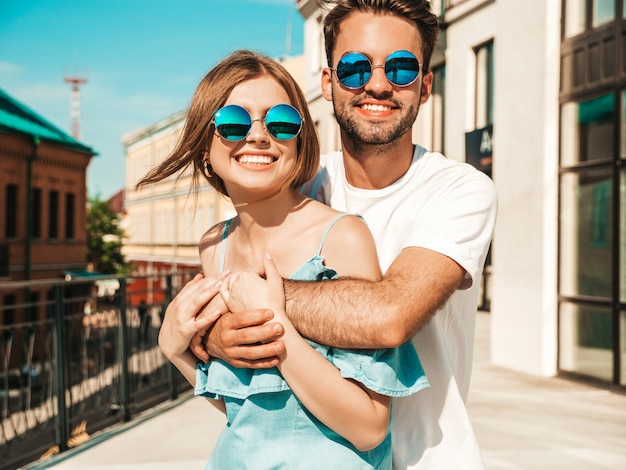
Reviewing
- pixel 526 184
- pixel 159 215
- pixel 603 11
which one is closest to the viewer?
pixel 603 11

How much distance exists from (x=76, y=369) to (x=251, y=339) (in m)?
5.33

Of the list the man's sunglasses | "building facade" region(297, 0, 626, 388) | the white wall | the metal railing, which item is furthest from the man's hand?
the white wall

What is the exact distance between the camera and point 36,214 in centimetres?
2994

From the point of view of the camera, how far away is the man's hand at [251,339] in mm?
1489

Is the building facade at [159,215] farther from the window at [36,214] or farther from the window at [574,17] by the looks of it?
the window at [574,17]

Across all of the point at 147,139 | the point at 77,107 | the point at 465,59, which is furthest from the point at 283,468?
the point at 77,107

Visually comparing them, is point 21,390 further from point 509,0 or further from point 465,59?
point 465,59

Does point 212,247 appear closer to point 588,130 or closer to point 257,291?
point 257,291

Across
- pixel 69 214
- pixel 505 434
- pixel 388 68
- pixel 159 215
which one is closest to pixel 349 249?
pixel 388 68

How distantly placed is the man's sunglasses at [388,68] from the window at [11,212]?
94.5 feet

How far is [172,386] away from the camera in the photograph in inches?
303

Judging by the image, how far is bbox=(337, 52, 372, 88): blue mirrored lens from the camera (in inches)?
71.1

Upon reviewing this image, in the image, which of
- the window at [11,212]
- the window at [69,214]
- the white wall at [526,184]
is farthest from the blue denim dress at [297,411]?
the window at [69,214]

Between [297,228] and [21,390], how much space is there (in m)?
6.09
